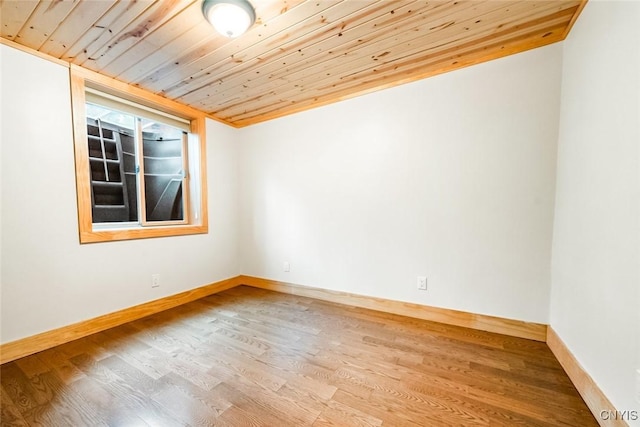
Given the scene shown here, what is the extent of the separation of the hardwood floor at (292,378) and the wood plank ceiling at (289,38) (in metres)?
2.18

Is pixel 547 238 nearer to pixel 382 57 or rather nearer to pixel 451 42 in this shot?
pixel 451 42

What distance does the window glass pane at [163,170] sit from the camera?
8.54 feet

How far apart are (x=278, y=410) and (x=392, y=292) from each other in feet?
4.86

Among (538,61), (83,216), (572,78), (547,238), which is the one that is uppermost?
(538,61)

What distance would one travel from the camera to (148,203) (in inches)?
102

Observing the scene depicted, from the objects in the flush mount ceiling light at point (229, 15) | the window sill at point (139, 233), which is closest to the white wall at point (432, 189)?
the window sill at point (139, 233)

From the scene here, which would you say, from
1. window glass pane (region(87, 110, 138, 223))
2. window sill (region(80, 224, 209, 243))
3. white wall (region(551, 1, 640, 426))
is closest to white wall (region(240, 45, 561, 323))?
white wall (region(551, 1, 640, 426))

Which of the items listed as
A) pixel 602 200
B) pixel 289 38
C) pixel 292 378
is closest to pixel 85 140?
pixel 289 38

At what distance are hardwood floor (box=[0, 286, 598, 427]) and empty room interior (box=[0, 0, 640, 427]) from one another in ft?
0.05

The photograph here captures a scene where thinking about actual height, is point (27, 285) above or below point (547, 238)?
below

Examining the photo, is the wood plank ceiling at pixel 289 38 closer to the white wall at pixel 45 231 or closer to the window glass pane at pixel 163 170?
the white wall at pixel 45 231

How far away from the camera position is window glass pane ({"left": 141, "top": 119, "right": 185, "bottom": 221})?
8.54ft

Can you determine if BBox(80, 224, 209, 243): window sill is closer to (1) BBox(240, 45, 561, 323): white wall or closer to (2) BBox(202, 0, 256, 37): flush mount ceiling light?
(1) BBox(240, 45, 561, 323): white wall

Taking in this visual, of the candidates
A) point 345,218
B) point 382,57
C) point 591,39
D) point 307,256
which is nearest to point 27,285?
point 307,256
